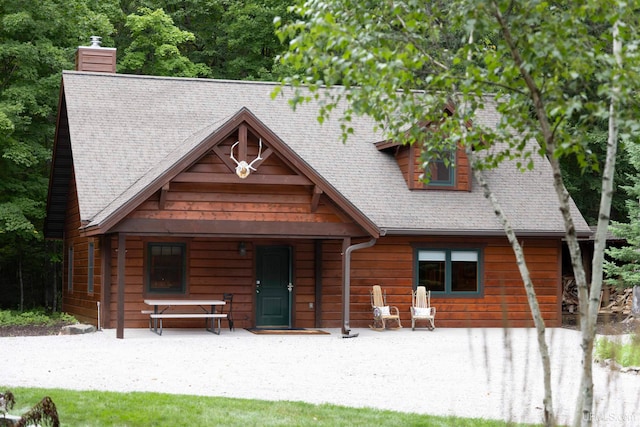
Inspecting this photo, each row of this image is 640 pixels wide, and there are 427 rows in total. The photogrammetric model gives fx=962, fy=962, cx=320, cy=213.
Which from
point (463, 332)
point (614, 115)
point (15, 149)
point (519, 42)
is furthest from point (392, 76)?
point (15, 149)

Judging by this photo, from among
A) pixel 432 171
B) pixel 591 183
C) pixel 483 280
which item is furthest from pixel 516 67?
pixel 591 183

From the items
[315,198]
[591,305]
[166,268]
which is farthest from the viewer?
[166,268]

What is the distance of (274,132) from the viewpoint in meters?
21.4

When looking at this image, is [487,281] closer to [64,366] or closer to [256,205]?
[256,205]

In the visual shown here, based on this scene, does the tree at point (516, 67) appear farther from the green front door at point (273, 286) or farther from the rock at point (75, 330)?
the green front door at point (273, 286)

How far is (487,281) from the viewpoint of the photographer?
22.4m

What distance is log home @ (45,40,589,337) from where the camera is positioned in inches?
730

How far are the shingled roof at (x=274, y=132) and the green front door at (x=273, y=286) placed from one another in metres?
2.11

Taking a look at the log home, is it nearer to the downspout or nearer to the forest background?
the downspout

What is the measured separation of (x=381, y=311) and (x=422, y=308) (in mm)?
957

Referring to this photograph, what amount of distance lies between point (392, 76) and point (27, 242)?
83.5 feet

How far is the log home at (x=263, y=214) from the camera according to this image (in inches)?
730

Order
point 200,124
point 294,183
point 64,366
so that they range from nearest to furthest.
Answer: point 64,366 → point 294,183 → point 200,124

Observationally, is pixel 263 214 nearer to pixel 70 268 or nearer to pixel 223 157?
pixel 223 157
